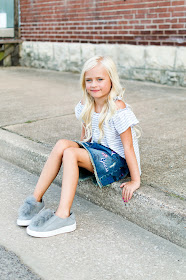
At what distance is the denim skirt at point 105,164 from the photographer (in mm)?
2594

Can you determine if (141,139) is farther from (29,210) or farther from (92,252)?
(92,252)

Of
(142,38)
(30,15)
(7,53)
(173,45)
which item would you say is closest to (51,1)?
(30,15)

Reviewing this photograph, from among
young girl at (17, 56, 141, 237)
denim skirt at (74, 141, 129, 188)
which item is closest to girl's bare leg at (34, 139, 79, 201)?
young girl at (17, 56, 141, 237)

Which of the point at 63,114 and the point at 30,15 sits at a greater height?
the point at 30,15

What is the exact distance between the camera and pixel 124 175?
2.73 m

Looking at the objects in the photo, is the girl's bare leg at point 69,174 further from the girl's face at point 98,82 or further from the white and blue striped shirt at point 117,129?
the girl's face at point 98,82

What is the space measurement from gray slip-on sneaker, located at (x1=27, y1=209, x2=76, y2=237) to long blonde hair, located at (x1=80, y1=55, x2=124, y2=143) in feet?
2.00

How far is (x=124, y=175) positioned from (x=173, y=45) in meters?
4.05

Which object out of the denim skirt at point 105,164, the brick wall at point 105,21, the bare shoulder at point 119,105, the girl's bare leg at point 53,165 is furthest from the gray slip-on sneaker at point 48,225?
the brick wall at point 105,21

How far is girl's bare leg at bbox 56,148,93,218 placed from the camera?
2467 millimetres

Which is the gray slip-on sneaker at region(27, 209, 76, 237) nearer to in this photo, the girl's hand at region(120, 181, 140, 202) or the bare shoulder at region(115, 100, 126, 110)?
the girl's hand at region(120, 181, 140, 202)

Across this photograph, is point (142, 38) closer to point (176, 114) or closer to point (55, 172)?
point (176, 114)

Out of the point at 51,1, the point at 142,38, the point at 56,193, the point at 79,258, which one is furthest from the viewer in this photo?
the point at 51,1

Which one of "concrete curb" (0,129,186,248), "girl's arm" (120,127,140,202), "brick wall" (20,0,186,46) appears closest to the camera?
"concrete curb" (0,129,186,248)
